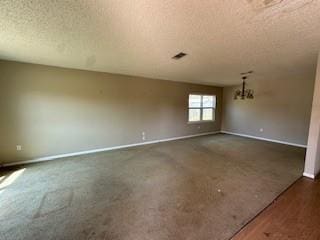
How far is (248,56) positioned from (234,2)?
184 centimetres

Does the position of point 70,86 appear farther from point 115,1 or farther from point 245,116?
point 245,116

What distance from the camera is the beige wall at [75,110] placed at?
11.1 ft

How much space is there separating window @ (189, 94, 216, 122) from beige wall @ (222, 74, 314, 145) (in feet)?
2.95

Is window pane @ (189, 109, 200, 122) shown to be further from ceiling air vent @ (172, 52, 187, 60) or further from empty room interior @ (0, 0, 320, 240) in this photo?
ceiling air vent @ (172, 52, 187, 60)

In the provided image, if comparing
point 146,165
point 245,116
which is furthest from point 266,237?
point 245,116

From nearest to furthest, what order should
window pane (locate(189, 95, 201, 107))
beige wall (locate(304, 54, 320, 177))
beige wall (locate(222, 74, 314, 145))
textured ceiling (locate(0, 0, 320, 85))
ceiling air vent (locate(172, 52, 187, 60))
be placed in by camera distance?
1. textured ceiling (locate(0, 0, 320, 85))
2. beige wall (locate(304, 54, 320, 177))
3. ceiling air vent (locate(172, 52, 187, 60))
4. beige wall (locate(222, 74, 314, 145))
5. window pane (locate(189, 95, 201, 107))

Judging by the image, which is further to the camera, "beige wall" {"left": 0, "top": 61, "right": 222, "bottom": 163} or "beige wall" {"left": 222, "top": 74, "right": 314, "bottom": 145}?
"beige wall" {"left": 222, "top": 74, "right": 314, "bottom": 145}

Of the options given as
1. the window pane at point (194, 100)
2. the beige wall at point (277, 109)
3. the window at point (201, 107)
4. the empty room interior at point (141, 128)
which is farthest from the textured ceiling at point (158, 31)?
the window at point (201, 107)

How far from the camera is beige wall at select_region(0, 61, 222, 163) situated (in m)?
3.39

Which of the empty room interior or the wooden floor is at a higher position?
the empty room interior

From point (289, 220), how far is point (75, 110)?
4.60m

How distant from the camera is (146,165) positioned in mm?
3508

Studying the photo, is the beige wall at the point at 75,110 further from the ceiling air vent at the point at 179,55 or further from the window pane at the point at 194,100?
the ceiling air vent at the point at 179,55


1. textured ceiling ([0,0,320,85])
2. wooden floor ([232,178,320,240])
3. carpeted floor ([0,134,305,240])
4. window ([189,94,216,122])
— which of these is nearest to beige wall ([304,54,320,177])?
carpeted floor ([0,134,305,240])
